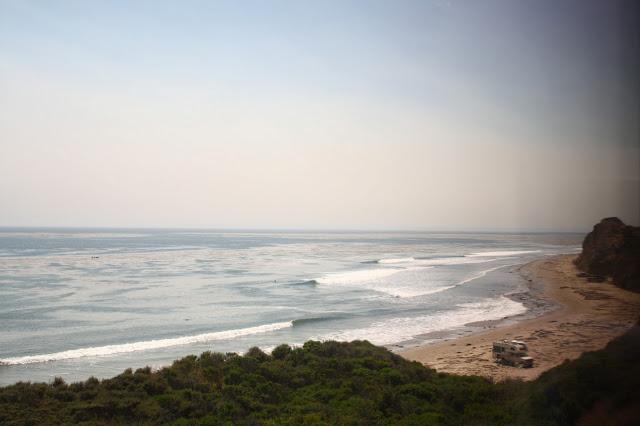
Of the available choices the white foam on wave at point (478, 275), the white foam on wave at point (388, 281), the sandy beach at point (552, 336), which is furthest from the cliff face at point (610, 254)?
the white foam on wave at point (388, 281)

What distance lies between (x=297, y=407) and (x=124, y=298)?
106ft

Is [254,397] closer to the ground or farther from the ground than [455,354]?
farther from the ground

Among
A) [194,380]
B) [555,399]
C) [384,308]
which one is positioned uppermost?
[555,399]

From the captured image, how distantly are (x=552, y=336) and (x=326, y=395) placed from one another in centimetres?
1816

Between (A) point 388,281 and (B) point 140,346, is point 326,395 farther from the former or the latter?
(A) point 388,281

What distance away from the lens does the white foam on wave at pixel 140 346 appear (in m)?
22.1

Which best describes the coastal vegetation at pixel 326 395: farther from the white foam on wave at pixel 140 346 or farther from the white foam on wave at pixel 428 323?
the white foam on wave at pixel 428 323

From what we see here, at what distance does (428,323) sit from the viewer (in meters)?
30.7

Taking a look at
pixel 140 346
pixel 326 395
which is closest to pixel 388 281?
pixel 140 346

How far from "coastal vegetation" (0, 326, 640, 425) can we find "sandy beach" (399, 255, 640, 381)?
4.19 m

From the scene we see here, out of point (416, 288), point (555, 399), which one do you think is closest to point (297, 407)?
point (555, 399)

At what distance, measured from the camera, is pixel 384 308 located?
35844 millimetres

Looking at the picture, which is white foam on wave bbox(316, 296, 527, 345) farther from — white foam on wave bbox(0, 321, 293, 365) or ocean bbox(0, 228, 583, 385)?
white foam on wave bbox(0, 321, 293, 365)

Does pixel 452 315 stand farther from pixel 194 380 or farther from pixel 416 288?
pixel 194 380
